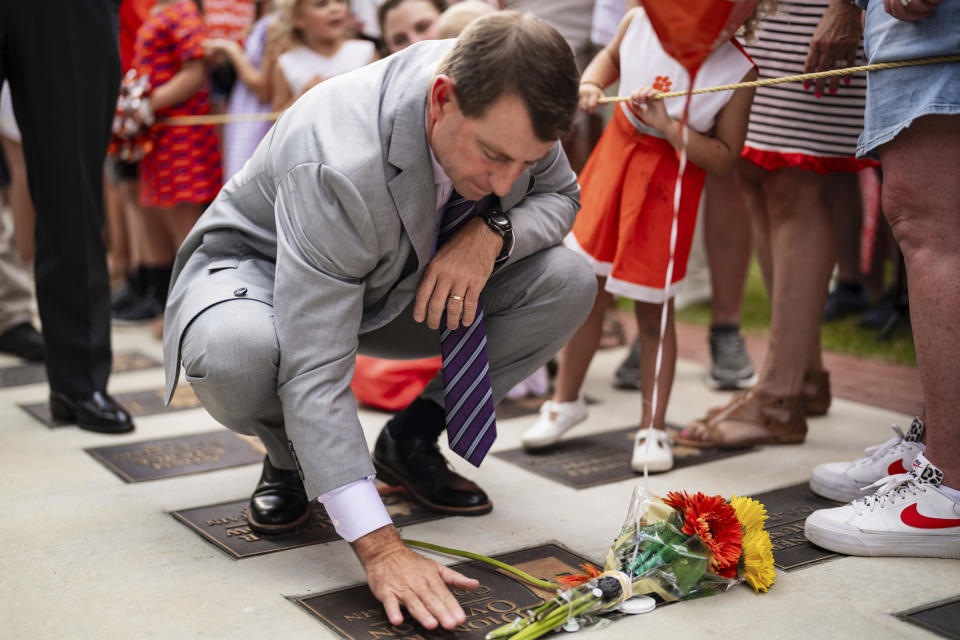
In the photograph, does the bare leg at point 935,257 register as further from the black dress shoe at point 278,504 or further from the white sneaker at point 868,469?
the black dress shoe at point 278,504

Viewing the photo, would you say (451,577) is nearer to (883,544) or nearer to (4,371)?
(883,544)

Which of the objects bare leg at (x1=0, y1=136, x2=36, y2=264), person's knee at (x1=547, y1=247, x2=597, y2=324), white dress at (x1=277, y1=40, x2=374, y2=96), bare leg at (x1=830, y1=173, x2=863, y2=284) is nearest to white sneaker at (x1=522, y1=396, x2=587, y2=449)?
person's knee at (x1=547, y1=247, x2=597, y2=324)

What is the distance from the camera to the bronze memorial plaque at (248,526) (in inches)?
79.4

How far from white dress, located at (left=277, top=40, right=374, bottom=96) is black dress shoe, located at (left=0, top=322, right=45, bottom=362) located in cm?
142

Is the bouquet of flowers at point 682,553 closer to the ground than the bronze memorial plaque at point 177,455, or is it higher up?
higher up

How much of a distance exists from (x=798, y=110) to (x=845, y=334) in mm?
1933

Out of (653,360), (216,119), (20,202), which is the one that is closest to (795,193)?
(653,360)

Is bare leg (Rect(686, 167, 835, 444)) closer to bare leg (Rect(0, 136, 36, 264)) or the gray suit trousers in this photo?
the gray suit trousers

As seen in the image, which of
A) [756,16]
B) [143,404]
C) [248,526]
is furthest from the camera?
[143,404]

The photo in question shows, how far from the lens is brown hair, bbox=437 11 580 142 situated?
5.15ft

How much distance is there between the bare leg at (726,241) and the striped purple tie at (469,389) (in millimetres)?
1601

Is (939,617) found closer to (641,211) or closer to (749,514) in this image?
(749,514)

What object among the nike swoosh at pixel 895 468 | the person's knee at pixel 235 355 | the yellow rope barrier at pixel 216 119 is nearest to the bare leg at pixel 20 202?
the yellow rope barrier at pixel 216 119

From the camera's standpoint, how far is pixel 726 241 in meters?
3.39
